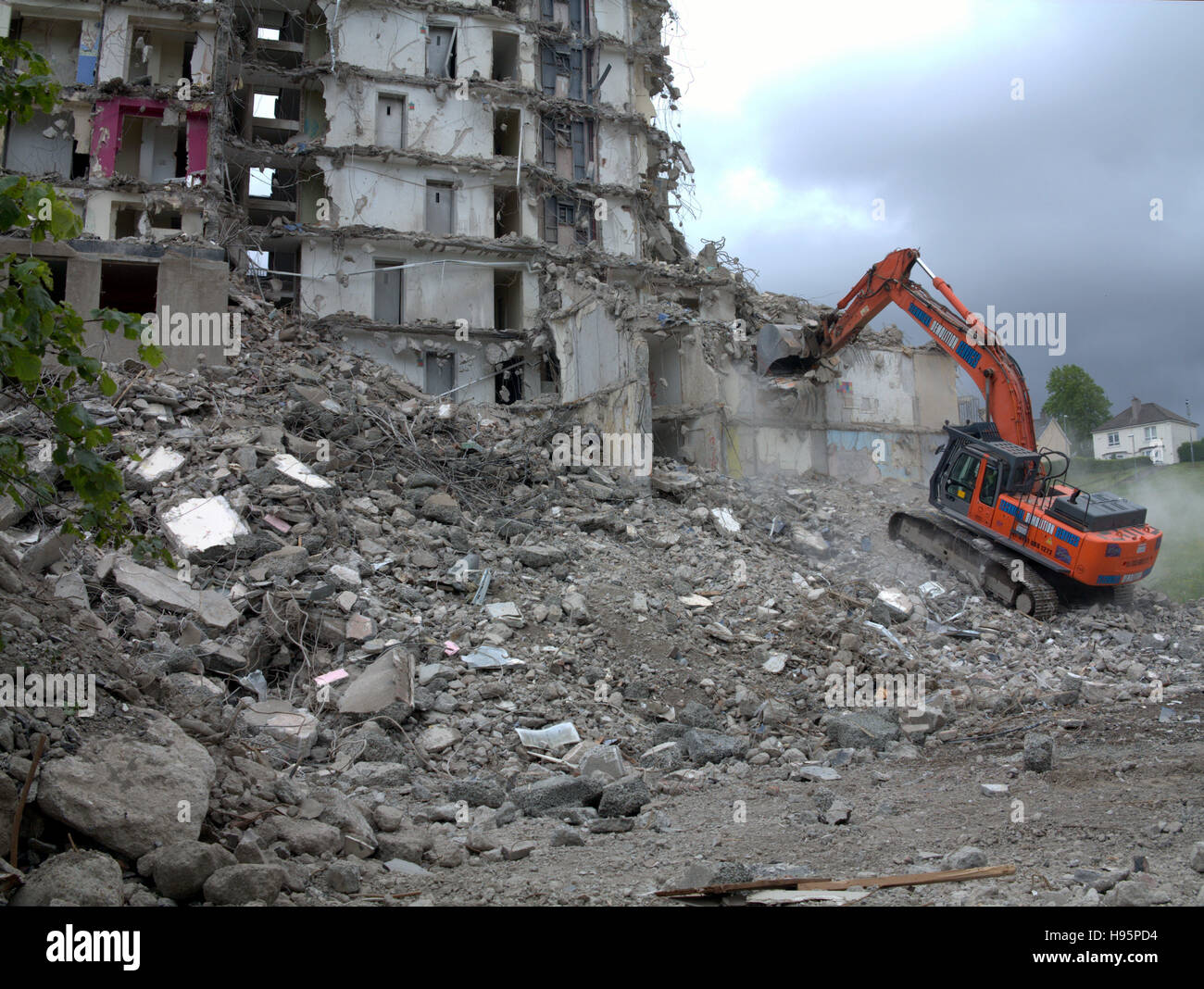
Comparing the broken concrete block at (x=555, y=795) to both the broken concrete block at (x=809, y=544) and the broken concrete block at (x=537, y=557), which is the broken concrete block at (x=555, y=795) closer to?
the broken concrete block at (x=537, y=557)

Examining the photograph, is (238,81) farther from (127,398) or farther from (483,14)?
(127,398)

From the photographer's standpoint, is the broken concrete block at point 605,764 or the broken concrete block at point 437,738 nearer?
the broken concrete block at point 605,764

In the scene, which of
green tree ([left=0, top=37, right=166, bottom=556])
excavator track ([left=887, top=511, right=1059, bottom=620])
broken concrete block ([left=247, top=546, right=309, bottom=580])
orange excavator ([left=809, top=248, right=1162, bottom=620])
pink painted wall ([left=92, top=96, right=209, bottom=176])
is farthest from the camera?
pink painted wall ([left=92, top=96, right=209, bottom=176])

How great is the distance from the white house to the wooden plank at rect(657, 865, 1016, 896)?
51702 millimetres

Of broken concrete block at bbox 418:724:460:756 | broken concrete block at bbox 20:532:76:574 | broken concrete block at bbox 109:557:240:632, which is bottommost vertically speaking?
broken concrete block at bbox 418:724:460:756

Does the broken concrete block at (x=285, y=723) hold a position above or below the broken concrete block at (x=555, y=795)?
above

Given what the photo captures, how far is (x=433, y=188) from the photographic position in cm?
2633

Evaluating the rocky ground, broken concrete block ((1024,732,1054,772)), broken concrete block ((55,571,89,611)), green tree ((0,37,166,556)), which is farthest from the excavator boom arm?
green tree ((0,37,166,556))

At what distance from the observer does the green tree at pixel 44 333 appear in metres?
3.03

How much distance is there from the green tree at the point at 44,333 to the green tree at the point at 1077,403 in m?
55.3

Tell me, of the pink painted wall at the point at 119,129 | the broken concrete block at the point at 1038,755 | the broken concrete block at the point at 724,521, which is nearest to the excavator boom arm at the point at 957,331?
the broken concrete block at the point at 724,521

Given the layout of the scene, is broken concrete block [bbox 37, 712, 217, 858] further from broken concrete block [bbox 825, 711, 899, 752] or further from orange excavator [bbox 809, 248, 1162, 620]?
orange excavator [bbox 809, 248, 1162, 620]

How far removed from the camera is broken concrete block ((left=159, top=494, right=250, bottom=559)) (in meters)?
9.98
